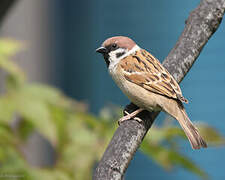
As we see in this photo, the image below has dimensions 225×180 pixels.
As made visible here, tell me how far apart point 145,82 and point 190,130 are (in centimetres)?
40

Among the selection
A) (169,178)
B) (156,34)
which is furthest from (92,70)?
(169,178)

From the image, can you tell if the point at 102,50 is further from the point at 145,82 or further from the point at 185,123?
the point at 185,123

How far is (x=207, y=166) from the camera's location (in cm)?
595

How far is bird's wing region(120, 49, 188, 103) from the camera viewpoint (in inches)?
84.7

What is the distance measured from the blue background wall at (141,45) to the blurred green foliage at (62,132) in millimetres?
3708

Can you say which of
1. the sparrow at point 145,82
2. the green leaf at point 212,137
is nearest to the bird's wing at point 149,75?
the sparrow at point 145,82

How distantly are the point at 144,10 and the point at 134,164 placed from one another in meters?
2.31

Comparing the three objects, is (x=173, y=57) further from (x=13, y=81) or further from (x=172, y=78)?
(x=13, y=81)

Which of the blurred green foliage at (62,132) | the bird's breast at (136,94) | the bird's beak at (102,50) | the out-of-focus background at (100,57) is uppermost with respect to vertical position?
the out-of-focus background at (100,57)

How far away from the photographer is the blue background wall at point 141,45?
6012 mm

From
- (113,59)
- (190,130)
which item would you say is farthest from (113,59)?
(190,130)

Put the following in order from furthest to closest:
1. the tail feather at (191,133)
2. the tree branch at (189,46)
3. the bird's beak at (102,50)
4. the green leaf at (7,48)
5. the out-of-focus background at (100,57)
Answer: the out-of-focus background at (100,57), the bird's beak at (102,50), the green leaf at (7,48), the tail feather at (191,133), the tree branch at (189,46)

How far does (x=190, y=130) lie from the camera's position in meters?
2.03

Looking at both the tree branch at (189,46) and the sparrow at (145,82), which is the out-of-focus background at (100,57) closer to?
the sparrow at (145,82)
